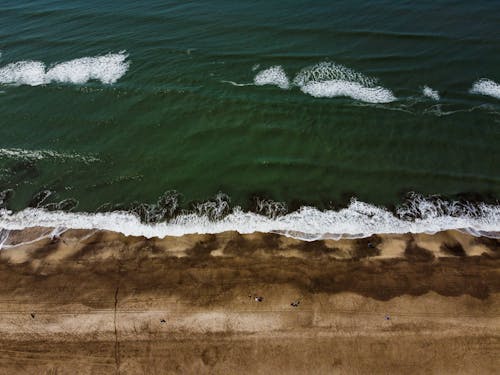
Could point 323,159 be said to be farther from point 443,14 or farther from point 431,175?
point 443,14

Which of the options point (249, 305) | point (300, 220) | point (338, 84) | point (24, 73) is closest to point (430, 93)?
point (338, 84)

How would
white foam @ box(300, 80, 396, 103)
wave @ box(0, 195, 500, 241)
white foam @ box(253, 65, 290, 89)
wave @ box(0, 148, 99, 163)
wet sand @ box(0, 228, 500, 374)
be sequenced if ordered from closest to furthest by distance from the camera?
wet sand @ box(0, 228, 500, 374)
wave @ box(0, 195, 500, 241)
wave @ box(0, 148, 99, 163)
white foam @ box(300, 80, 396, 103)
white foam @ box(253, 65, 290, 89)

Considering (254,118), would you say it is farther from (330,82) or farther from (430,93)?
(430,93)

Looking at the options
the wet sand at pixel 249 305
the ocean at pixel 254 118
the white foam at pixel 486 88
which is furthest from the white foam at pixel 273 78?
the white foam at pixel 486 88

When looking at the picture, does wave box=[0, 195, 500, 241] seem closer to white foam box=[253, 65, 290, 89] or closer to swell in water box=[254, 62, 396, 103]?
swell in water box=[254, 62, 396, 103]

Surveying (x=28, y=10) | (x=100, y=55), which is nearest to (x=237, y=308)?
(x=100, y=55)

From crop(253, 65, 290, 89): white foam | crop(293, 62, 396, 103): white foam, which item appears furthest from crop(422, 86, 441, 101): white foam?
crop(253, 65, 290, 89): white foam
